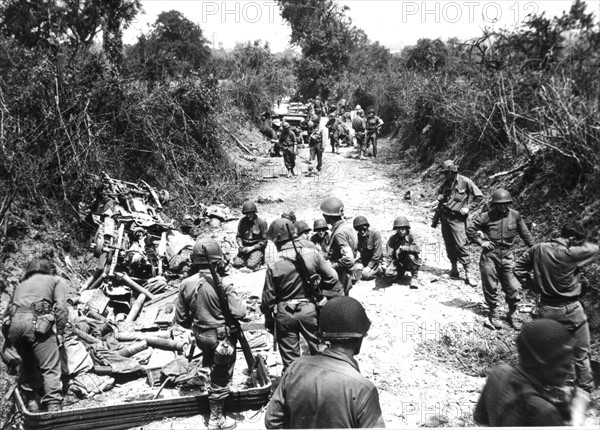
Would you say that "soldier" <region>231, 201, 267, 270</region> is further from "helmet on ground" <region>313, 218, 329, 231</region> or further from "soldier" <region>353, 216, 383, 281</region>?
"soldier" <region>353, 216, 383, 281</region>

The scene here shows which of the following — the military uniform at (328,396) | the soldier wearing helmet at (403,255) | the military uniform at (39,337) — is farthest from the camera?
the soldier wearing helmet at (403,255)

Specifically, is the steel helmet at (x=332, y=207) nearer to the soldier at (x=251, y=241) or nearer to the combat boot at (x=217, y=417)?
the combat boot at (x=217, y=417)

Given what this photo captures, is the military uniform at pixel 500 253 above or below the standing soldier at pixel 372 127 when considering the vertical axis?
below

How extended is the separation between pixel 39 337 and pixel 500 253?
5.27m

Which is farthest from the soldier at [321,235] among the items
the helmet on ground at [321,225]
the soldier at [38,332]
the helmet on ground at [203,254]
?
the soldier at [38,332]

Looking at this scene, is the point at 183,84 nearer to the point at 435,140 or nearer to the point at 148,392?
the point at 435,140

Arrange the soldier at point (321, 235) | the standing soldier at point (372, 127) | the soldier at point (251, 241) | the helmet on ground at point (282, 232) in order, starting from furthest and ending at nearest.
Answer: the standing soldier at point (372, 127)
the soldier at point (251, 241)
the soldier at point (321, 235)
the helmet on ground at point (282, 232)

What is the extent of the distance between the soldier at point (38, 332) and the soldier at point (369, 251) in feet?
14.4

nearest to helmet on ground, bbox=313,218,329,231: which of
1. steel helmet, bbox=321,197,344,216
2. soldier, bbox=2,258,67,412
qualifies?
steel helmet, bbox=321,197,344,216

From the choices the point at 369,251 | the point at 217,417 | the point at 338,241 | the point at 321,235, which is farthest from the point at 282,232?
the point at 369,251

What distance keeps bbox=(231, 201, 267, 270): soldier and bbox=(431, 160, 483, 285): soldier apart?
3.28 m

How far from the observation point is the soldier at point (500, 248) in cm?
559

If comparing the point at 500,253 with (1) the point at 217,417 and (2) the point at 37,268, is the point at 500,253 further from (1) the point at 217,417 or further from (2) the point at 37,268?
(2) the point at 37,268

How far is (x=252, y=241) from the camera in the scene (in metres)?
8.51
